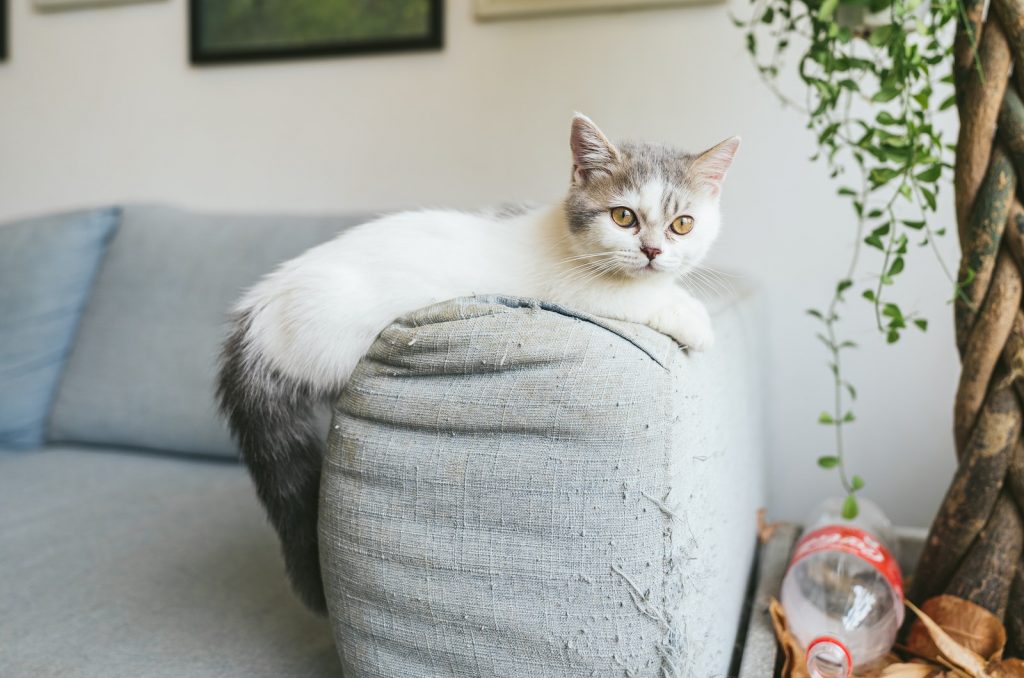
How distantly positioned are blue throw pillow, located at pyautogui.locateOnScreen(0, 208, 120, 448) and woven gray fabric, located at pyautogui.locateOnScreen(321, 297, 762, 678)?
1.18 m

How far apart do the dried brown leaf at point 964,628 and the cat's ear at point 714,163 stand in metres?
0.54

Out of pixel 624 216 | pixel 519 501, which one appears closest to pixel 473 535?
pixel 519 501

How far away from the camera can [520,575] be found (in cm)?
65

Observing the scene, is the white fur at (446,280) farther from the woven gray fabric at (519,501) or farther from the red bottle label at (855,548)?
the red bottle label at (855,548)

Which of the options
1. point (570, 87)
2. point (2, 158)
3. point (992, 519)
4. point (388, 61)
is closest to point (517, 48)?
point (570, 87)

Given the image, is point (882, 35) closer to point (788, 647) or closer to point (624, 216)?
point (624, 216)

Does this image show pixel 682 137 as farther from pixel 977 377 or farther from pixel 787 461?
pixel 977 377

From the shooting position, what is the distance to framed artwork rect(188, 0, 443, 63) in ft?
5.65

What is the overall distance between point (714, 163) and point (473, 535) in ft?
1.62

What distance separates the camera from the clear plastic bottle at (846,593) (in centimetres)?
94

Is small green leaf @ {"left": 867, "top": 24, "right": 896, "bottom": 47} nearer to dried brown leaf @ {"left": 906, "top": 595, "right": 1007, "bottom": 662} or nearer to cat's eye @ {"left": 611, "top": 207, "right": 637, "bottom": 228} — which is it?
cat's eye @ {"left": 611, "top": 207, "right": 637, "bottom": 228}

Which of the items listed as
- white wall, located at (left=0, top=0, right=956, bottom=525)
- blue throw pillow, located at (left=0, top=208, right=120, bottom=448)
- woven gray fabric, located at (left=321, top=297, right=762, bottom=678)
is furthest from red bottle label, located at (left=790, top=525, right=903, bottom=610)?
blue throw pillow, located at (left=0, top=208, right=120, bottom=448)

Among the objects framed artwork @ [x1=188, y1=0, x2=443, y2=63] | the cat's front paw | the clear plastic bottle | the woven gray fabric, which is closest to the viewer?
the woven gray fabric

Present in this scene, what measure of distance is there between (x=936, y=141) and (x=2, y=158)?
2362mm
